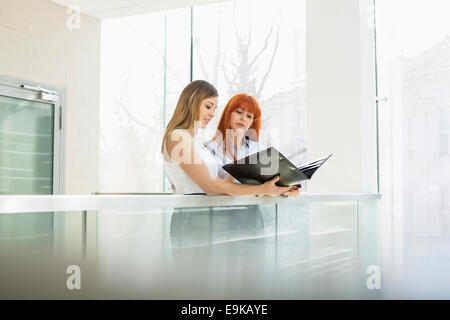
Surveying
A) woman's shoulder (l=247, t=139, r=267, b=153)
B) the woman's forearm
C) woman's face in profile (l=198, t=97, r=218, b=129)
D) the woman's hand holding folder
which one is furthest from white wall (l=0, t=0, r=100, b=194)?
the woman's hand holding folder

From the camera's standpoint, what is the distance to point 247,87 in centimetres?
433

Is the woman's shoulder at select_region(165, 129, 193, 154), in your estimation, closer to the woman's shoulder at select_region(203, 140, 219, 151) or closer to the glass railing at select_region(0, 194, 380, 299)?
the glass railing at select_region(0, 194, 380, 299)

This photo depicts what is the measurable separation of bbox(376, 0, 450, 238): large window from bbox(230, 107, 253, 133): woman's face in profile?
5.10 ft

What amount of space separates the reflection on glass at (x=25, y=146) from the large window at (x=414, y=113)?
2.73m

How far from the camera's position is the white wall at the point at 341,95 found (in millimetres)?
3311

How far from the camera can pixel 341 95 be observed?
11.0 ft

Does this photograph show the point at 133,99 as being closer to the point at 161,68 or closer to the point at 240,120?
the point at 161,68

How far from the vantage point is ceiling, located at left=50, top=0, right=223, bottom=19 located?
4.09 metres

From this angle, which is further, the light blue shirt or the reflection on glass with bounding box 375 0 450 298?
the reflection on glass with bounding box 375 0 450 298

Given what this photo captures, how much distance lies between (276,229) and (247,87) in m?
2.74

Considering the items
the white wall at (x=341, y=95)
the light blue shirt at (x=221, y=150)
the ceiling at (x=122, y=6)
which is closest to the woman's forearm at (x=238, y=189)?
the light blue shirt at (x=221, y=150)

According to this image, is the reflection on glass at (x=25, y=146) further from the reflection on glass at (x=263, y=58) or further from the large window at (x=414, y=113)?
the large window at (x=414, y=113)

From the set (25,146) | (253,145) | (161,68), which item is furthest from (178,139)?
(161,68)
